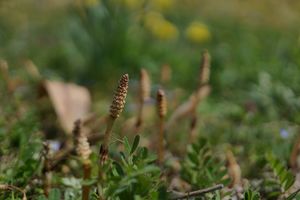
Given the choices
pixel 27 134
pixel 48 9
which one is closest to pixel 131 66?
pixel 27 134

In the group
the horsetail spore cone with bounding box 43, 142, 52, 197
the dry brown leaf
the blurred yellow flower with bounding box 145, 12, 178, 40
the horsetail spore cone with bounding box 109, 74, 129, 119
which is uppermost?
the blurred yellow flower with bounding box 145, 12, 178, 40

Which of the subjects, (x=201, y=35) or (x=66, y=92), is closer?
(x=66, y=92)

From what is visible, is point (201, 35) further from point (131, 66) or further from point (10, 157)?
point (10, 157)

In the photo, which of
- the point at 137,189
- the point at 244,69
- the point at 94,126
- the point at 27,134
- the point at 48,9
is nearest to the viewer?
the point at 137,189

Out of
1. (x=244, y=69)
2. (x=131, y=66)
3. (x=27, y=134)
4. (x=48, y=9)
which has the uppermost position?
(x=48, y=9)

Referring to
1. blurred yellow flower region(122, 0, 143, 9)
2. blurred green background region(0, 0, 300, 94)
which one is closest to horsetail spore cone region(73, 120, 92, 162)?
blurred green background region(0, 0, 300, 94)

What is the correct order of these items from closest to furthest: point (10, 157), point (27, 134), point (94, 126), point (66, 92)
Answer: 1. point (10, 157)
2. point (27, 134)
3. point (94, 126)
4. point (66, 92)

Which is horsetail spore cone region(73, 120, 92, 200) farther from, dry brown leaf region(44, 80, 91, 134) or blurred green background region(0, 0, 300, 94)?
blurred green background region(0, 0, 300, 94)

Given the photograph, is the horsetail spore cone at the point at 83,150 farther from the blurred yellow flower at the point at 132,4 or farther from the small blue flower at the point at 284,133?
the blurred yellow flower at the point at 132,4

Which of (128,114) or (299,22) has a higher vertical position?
(299,22)
